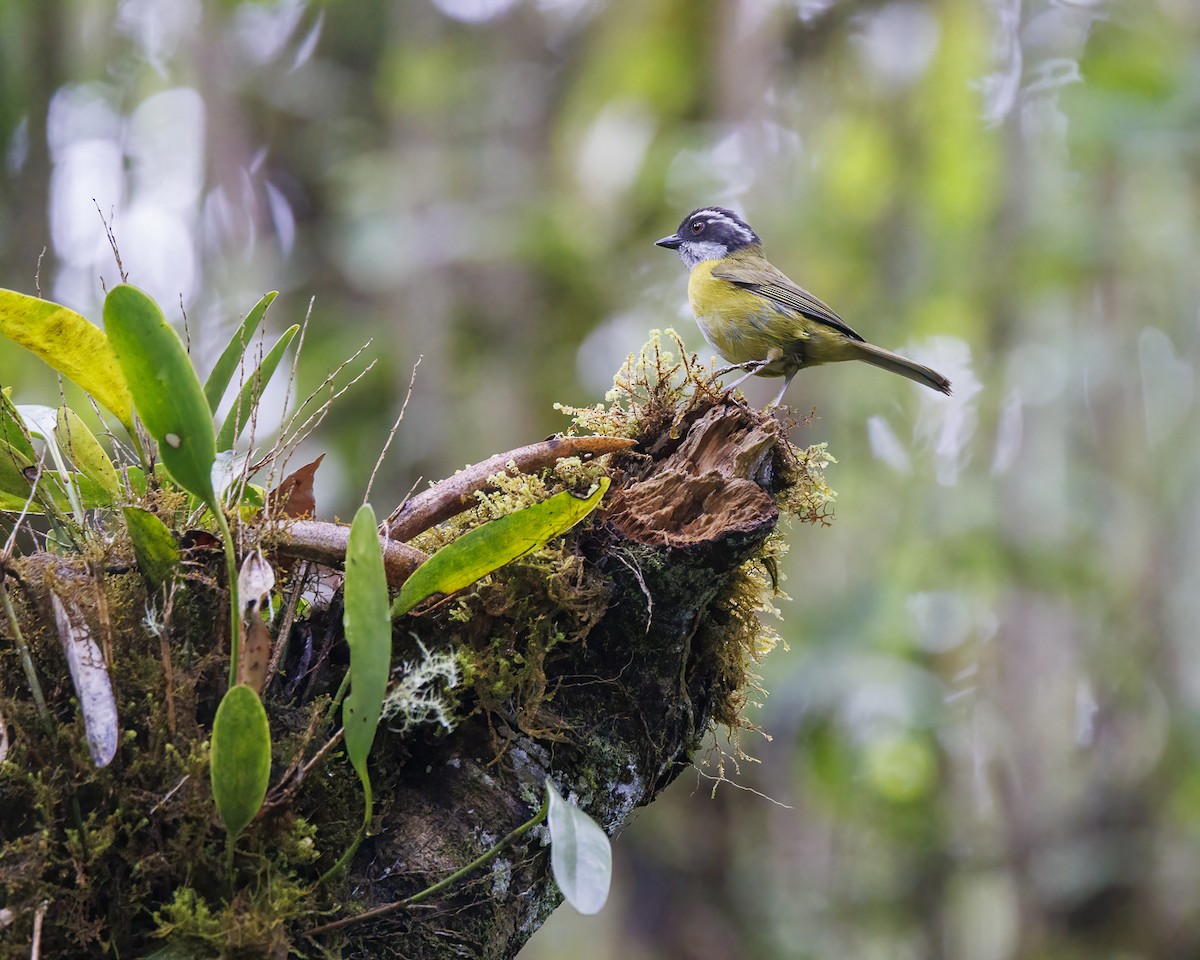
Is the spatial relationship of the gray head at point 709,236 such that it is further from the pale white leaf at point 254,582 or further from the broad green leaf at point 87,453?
the pale white leaf at point 254,582

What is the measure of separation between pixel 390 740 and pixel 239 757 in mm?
392

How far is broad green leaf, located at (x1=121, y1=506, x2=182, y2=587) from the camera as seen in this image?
6.51 feet

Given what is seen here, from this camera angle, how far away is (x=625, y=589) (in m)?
2.16

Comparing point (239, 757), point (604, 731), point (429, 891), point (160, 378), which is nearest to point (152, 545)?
point (160, 378)

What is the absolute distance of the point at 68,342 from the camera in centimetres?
235

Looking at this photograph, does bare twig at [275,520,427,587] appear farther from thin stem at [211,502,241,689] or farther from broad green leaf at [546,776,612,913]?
broad green leaf at [546,776,612,913]

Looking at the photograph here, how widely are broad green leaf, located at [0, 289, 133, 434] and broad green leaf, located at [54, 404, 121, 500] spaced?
3.6 inches

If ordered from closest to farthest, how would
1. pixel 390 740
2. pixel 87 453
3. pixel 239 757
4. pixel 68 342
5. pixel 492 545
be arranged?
pixel 239 757, pixel 492 545, pixel 390 740, pixel 68 342, pixel 87 453

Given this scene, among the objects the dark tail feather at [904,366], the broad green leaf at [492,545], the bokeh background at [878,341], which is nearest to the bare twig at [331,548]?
the broad green leaf at [492,545]

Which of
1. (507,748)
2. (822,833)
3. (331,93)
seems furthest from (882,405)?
(507,748)

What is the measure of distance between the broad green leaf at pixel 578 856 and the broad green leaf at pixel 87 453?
1.28 meters

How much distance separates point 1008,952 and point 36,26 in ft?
28.9

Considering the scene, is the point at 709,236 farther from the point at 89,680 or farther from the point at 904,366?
the point at 89,680

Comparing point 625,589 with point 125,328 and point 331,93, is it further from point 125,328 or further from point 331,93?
point 331,93
